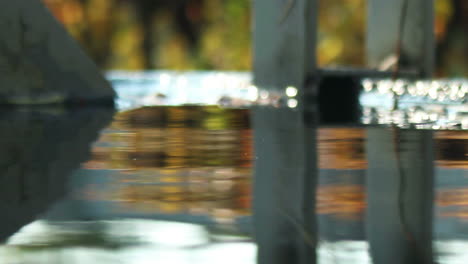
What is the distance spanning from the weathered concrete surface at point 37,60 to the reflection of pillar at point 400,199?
3.25 m

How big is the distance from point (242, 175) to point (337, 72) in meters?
5.03

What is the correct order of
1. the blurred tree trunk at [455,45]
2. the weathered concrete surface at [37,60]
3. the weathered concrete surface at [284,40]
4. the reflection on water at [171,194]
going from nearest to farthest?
1. the reflection on water at [171,194]
2. the weathered concrete surface at [37,60]
3. the weathered concrete surface at [284,40]
4. the blurred tree trunk at [455,45]

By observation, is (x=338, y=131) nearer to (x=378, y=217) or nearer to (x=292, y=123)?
(x=292, y=123)

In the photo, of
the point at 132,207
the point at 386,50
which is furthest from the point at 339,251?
the point at 386,50

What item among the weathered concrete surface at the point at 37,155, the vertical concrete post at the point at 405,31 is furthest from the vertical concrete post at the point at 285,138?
the vertical concrete post at the point at 405,31

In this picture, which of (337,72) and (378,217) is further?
(337,72)

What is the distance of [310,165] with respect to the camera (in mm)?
3873

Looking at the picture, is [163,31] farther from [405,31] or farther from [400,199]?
[400,199]

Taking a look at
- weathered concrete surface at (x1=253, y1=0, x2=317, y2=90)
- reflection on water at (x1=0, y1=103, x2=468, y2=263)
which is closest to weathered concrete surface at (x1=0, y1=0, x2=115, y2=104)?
weathered concrete surface at (x1=253, y1=0, x2=317, y2=90)

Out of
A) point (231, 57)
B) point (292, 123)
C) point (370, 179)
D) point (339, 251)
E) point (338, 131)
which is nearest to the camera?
point (339, 251)

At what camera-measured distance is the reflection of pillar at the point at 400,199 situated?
2271 millimetres

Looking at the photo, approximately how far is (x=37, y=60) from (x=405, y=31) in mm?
3091

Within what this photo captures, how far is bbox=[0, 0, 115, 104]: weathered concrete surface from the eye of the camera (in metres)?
7.42

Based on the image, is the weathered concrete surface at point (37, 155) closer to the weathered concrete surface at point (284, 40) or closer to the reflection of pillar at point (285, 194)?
the reflection of pillar at point (285, 194)
